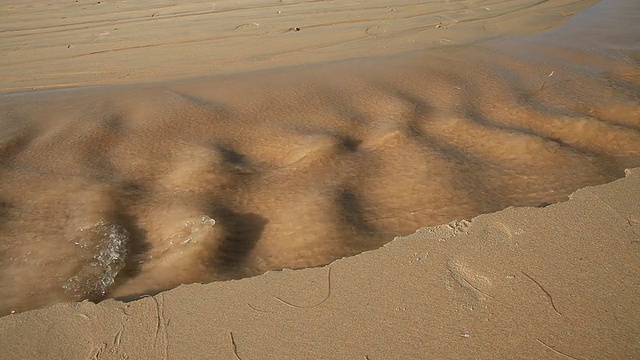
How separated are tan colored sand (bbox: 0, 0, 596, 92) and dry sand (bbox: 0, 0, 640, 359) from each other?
113mm

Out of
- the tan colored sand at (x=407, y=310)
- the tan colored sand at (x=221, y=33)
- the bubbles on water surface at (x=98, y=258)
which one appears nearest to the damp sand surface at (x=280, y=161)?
the bubbles on water surface at (x=98, y=258)

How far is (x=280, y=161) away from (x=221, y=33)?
2.68 metres

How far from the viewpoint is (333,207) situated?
177 cm

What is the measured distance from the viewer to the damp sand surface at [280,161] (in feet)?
5.15

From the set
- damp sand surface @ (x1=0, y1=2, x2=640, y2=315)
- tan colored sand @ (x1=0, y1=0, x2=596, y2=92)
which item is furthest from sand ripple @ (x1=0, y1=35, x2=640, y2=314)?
tan colored sand @ (x1=0, y1=0, x2=596, y2=92)

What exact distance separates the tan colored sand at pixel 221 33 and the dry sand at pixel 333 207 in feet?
0.37

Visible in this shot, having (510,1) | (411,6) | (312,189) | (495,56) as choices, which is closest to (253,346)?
(312,189)

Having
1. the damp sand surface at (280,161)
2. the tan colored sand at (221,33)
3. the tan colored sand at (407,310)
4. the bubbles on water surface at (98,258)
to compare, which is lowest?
the tan colored sand at (221,33)

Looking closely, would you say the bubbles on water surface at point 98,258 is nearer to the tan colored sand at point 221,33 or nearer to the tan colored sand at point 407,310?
the tan colored sand at point 407,310

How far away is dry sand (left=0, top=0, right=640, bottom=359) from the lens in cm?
120

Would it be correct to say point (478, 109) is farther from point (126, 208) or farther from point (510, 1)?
point (510, 1)

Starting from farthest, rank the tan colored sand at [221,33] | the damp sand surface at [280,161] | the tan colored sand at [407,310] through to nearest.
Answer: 1. the tan colored sand at [221,33]
2. the damp sand surface at [280,161]
3. the tan colored sand at [407,310]

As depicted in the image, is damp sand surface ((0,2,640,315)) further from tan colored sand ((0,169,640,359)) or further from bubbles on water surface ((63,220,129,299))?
tan colored sand ((0,169,640,359))

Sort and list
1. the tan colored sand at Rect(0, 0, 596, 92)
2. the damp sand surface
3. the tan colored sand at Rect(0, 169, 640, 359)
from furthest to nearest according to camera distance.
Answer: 1. the tan colored sand at Rect(0, 0, 596, 92)
2. the damp sand surface
3. the tan colored sand at Rect(0, 169, 640, 359)
